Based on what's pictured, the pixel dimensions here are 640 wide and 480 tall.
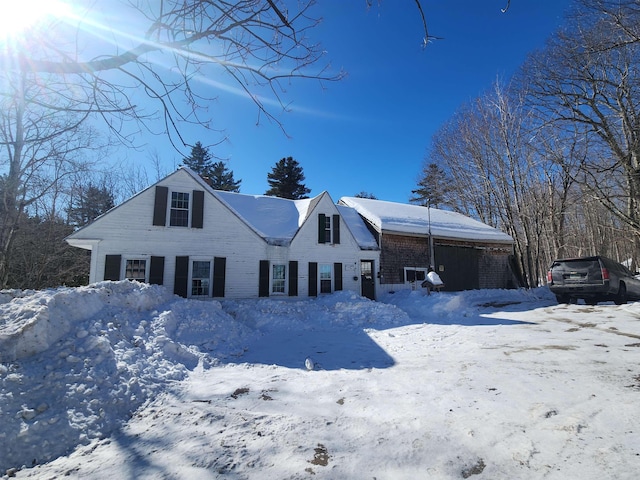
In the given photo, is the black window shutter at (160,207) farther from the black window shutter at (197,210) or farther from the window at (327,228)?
the window at (327,228)

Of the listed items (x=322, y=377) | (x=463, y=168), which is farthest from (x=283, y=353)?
(x=463, y=168)

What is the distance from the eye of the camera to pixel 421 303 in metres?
14.5

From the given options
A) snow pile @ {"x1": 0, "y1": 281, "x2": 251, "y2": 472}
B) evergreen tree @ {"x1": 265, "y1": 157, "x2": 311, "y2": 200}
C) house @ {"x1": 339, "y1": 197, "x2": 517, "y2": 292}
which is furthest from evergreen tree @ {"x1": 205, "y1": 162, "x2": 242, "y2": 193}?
snow pile @ {"x1": 0, "y1": 281, "x2": 251, "y2": 472}

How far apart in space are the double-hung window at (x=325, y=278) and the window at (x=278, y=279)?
7.07ft

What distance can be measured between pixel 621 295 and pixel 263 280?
14292 mm

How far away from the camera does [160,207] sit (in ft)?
43.7

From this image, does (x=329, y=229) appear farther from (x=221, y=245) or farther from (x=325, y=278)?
(x=221, y=245)

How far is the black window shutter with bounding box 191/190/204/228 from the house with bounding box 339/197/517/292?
10.1m

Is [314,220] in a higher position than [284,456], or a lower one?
higher

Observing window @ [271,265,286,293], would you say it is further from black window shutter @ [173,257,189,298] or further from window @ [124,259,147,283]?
window @ [124,259,147,283]

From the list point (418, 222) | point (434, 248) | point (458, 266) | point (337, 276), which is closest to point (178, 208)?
point (337, 276)

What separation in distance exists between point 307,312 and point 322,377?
7094mm

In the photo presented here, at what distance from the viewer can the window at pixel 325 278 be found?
1656 centimetres

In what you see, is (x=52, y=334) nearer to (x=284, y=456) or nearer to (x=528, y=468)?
(x=284, y=456)
